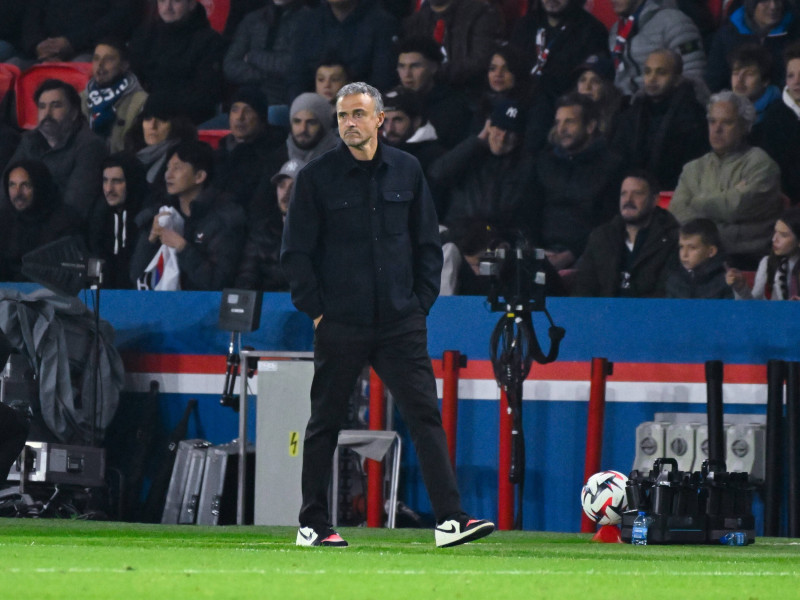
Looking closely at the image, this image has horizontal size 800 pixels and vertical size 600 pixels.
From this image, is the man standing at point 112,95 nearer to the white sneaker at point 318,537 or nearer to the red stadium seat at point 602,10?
the red stadium seat at point 602,10

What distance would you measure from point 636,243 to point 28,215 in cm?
505

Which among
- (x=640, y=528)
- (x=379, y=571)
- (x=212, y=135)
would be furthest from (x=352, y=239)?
(x=212, y=135)

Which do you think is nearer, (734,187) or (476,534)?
(476,534)

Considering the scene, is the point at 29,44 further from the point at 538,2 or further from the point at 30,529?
the point at 30,529

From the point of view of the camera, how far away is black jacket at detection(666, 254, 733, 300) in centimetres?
1031

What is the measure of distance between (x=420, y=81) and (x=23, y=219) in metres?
3.51

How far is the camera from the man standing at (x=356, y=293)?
6.16m

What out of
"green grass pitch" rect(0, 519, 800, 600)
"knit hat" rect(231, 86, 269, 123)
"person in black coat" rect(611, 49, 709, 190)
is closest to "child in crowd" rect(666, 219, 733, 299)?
→ "person in black coat" rect(611, 49, 709, 190)

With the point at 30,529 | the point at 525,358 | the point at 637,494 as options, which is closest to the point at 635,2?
the point at 525,358

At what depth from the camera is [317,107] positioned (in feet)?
37.8

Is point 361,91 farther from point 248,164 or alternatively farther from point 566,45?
point 248,164

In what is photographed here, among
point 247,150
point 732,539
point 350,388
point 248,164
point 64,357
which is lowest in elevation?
point 732,539

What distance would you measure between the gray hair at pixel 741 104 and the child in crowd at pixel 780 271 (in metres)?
0.75

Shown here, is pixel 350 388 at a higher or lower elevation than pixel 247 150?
lower
